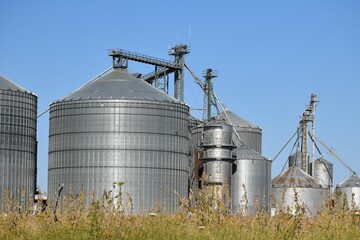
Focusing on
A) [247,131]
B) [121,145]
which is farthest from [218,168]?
[247,131]

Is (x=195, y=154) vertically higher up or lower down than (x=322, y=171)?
higher up

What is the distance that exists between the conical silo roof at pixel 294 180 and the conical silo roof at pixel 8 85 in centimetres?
3153

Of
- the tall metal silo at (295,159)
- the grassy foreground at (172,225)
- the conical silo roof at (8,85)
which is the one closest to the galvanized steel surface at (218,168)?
the conical silo roof at (8,85)

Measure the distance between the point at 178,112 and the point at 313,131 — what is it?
36984 mm

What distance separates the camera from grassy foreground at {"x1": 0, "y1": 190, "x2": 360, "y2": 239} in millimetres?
13953

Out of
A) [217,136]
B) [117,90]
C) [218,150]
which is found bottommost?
[218,150]

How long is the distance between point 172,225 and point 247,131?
78.7 meters

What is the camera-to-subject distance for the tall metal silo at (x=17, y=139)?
6694cm

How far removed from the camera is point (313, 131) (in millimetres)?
105250

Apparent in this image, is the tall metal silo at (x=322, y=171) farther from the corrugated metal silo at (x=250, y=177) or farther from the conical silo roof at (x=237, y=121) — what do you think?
the corrugated metal silo at (x=250, y=177)

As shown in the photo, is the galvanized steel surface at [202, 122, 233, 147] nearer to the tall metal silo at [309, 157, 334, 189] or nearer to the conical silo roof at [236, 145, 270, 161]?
the conical silo roof at [236, 145, 270, 161]

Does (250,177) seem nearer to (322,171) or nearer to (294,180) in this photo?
(294,180)

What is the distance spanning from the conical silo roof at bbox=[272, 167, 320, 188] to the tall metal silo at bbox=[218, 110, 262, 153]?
6754 millimetres

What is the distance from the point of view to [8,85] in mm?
69938
